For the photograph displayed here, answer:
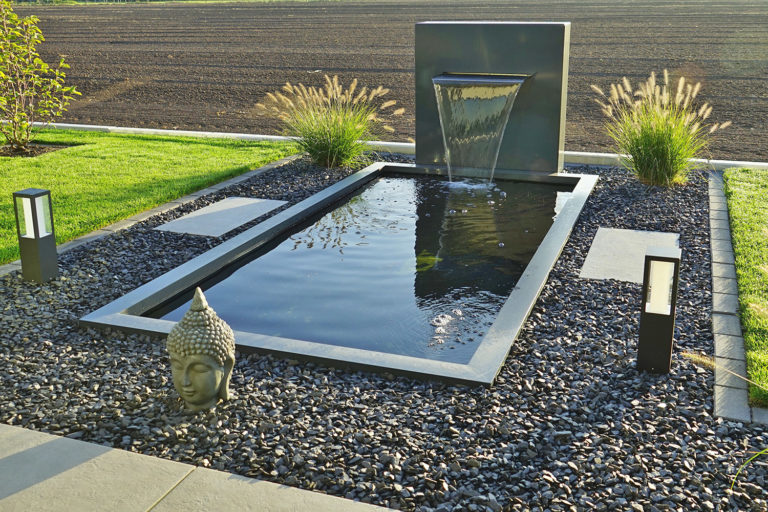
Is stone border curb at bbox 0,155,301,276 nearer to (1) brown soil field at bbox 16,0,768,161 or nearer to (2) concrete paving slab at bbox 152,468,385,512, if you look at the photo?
(1) brown soil field at bbox 16,0,768,161

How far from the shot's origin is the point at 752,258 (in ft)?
19.2

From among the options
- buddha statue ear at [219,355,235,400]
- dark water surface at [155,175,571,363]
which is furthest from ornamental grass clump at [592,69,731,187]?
buddha statue ear at [219,355,235,400]

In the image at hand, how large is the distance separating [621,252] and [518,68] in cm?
308

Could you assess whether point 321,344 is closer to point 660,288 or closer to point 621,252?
point 660,288

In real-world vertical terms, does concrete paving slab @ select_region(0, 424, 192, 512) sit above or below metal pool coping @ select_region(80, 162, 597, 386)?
below

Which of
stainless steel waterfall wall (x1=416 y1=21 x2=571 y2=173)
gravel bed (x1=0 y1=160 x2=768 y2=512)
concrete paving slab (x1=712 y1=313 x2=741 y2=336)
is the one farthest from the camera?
stainless steel waterfall wall (x1=416 y1=21 x2=571 y2=173)

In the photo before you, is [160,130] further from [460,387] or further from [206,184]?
[460,387]

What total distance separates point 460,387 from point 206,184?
16.4 feet

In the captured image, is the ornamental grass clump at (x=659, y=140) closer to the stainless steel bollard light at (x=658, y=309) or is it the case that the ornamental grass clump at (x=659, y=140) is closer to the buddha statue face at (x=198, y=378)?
the stainless steel bollard light at (x=658, y=309)

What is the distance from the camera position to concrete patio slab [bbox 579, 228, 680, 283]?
18.7ft

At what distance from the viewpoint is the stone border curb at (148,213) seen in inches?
245

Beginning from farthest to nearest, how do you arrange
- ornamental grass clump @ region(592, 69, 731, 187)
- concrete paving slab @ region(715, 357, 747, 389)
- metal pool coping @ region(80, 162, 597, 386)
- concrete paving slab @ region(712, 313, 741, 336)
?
ornamental grass clump @ region(592, 69, 731, 187) → concrete paving slab @ region(712, 313, 741, 336) → metal pool coping @ region(80, 162, 597, 386) → concrete paving slab @ region(715, 357, 747, 389)

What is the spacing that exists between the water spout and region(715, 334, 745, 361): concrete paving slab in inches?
172

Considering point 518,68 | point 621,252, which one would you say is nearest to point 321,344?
point 621,252
